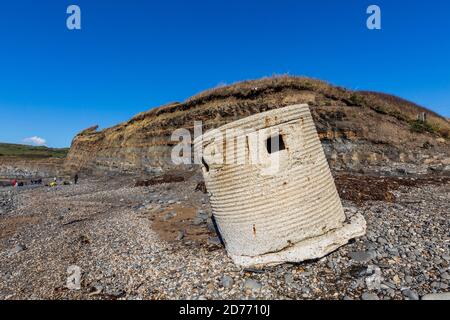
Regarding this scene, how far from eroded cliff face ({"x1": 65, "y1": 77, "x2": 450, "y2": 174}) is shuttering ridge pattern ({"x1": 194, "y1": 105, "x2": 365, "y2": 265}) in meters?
11.3

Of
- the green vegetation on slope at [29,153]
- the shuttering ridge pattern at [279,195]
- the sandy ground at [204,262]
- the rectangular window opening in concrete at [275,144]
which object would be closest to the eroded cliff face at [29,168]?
the green vegetation on slope at [29,153]

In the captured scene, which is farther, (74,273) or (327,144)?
(327,144)

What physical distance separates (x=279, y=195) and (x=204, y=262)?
7.11 ft

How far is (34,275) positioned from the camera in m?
6.74

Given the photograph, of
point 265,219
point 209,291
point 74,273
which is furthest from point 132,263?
point 265,219

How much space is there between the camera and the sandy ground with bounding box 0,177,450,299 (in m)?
5.19

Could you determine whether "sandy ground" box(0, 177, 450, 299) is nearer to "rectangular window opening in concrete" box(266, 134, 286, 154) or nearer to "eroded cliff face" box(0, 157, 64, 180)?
"rectangular window opening in concrete" box(266, 134, 286, 154)

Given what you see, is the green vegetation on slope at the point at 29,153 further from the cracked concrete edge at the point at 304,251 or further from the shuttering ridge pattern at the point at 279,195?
the cracked concrete edge at the point at 304,251

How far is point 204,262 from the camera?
6371mm

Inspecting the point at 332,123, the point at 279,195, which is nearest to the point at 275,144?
the point at 279,195

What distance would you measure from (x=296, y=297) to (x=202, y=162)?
3209 mm

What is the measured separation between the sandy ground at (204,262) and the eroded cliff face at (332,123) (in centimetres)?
588

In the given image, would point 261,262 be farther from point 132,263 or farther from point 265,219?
point 132,263

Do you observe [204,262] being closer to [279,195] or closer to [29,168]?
[279,195]
